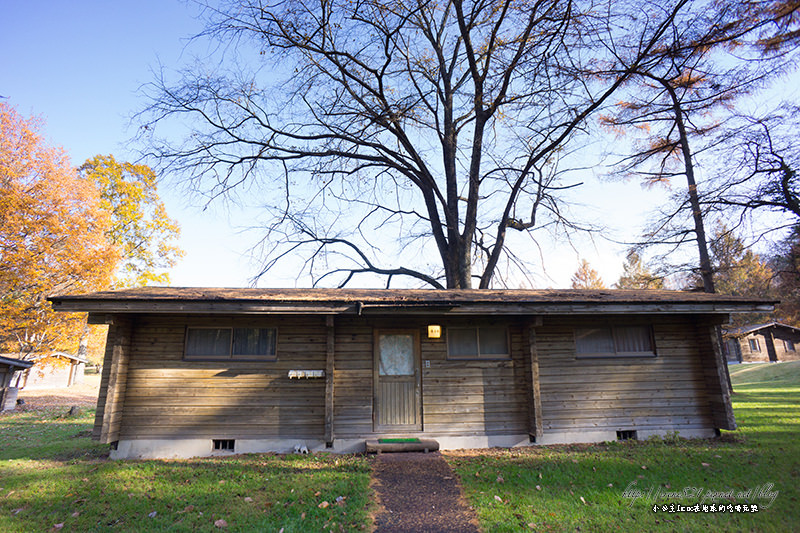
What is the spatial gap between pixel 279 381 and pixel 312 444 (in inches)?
55.2

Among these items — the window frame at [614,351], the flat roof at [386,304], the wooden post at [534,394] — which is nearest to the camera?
the flat roof at [386,304]

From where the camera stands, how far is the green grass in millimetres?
4852

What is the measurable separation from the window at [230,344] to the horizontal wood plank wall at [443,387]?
1532 mm

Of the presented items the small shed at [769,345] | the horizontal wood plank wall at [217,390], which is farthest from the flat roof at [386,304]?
the small shed at [769,345]

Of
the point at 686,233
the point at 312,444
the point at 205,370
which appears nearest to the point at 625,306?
the point at 312,444

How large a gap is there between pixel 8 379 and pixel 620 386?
23.1 m

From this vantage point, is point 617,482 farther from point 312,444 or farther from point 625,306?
point 312,444

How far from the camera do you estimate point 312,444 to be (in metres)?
7.72

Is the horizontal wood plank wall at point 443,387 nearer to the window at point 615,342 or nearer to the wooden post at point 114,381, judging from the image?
the window at point 615,342

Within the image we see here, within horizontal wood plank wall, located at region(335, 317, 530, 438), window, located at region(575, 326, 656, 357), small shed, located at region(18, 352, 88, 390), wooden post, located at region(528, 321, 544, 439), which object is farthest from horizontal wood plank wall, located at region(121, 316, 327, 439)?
small shed, located at region(18, 352, 88, 390)

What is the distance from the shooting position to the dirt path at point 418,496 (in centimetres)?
473

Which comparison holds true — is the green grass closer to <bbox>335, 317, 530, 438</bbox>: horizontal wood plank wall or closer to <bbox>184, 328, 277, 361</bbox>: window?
<bbox>335, 317, 530, 438</bbox>: horizontal wood plank wall

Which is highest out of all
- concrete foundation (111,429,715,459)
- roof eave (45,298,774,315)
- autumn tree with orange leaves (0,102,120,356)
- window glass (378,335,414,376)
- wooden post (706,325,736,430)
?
autumn tree with orange leaves (0,102,120,356)

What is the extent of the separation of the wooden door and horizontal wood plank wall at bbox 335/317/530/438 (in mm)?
160
